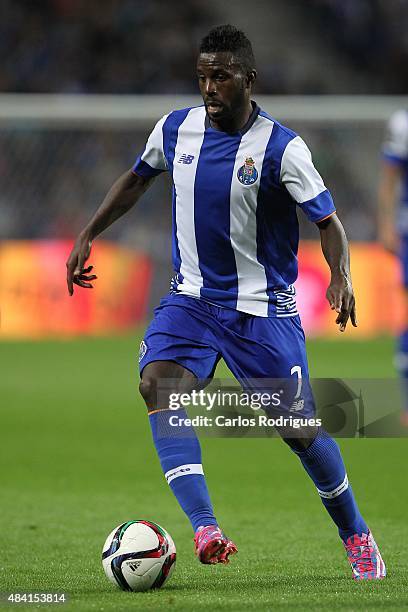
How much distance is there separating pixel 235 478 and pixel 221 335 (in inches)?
117

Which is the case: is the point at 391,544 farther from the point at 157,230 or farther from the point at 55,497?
the point at 157,230

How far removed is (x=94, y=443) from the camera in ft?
28.1

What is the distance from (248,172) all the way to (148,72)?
15.1 meters

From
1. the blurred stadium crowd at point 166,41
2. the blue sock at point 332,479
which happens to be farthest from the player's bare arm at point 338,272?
the blurred stadium crowd at point 166,41

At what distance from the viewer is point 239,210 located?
4629 mm

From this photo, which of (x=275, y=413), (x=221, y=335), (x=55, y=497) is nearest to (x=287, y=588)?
(x=275, y=413)

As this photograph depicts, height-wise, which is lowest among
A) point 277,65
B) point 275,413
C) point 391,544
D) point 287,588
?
point 277,65

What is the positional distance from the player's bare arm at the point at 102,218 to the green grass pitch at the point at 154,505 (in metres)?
1.14

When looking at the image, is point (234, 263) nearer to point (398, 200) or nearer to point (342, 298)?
point (342, 298)

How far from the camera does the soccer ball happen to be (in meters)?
4.32

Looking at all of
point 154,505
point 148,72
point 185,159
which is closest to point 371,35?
point 148,72

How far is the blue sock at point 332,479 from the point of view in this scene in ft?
15.1

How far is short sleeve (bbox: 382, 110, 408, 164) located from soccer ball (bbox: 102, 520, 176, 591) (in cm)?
458

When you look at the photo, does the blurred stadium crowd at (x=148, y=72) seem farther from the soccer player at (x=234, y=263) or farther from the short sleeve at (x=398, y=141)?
the soccer player at (x=234, y=263)
